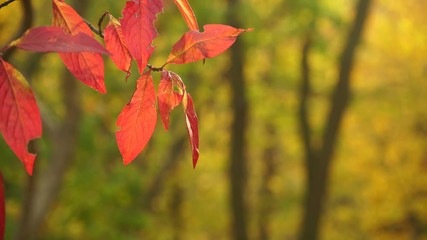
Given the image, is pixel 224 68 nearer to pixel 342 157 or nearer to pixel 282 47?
pixel 282 47

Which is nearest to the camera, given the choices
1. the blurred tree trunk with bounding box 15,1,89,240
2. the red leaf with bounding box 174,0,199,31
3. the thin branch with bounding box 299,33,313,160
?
the red leaf with bounding box 174,0,199,31

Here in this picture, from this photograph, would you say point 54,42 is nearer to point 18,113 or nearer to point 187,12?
point 18,113

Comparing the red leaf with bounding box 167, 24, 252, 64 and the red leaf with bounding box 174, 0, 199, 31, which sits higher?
the red leaf with bounding box 174, 0, 199, 31

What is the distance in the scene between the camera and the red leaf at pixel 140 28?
0.89 meters

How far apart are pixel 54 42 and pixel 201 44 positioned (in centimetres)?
25

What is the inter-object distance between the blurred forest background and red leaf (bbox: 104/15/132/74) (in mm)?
1704

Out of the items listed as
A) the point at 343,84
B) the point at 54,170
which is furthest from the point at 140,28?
the point at 343,84

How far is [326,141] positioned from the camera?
32.3 ft

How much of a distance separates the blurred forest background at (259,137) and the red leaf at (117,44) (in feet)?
5.59

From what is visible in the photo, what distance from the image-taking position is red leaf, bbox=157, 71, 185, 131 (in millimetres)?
979

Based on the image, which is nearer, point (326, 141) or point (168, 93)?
point (168, 93)

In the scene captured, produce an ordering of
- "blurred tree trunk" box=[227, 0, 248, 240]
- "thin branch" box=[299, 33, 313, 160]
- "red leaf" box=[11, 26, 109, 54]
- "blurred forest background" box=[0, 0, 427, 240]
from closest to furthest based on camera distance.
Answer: "red leaf" box=[11, 26, 109, 54] < "blurred forest background" box=[0, 0, 427, 240] < "blurred tree trunk" box=[227, 0, 248, 240] < "thin branch" box=[299, 33, 313, 160]

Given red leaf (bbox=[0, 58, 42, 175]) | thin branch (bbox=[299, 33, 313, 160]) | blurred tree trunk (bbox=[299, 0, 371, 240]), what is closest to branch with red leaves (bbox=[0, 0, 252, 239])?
red leaf (bbox=[0, 58, 42, 175])

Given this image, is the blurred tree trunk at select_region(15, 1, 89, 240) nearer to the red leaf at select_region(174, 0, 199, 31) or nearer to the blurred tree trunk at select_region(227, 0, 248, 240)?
the blurred tree trunk at select_region(227, 0, 248, 240)
